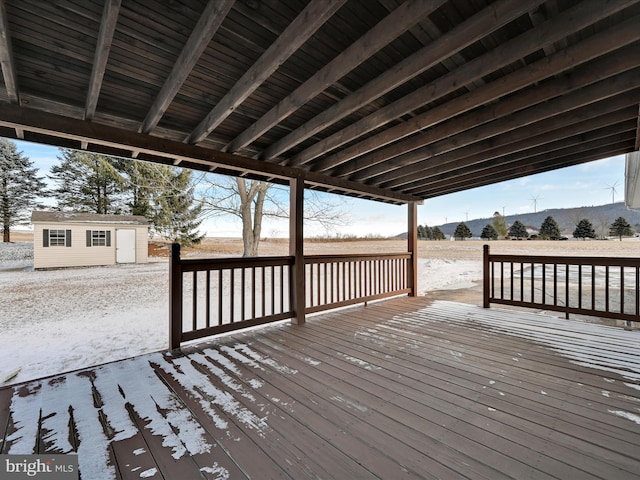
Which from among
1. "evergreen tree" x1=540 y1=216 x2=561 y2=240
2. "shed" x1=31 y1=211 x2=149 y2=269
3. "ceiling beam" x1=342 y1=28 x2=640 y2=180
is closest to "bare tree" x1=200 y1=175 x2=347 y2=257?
"shed" x1=31 y1=211 x2=149 y2=269

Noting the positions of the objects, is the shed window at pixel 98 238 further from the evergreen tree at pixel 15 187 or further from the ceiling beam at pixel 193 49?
the ceiling beam at pixel 193 49

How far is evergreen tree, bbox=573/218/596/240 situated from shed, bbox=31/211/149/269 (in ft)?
51.6

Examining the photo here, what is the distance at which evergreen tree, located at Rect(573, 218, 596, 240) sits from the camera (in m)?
8.38

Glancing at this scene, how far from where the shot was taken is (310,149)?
3682mm

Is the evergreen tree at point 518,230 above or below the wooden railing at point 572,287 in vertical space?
above

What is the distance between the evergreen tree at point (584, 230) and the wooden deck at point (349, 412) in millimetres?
6986

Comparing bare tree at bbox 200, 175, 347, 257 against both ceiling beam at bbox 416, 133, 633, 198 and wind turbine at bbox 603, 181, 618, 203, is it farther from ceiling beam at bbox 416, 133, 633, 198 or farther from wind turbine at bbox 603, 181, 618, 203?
wind turbine at bbox 603, 181, 618, 203

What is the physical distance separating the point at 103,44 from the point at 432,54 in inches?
81.0

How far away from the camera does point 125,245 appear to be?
11.6 m

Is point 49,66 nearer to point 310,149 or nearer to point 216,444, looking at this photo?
point 310,149

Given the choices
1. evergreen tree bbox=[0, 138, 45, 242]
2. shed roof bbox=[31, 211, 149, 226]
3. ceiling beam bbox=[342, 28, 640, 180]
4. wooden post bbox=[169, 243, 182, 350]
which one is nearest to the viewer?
ceiling beam bbox=[342, 28, 640, 180]

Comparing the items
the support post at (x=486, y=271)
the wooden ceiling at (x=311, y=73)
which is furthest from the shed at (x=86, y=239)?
the support post at (x=486, y=271)

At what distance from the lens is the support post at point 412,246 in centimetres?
598

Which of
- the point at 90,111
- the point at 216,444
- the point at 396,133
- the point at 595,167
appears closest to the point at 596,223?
the point at 595,167
